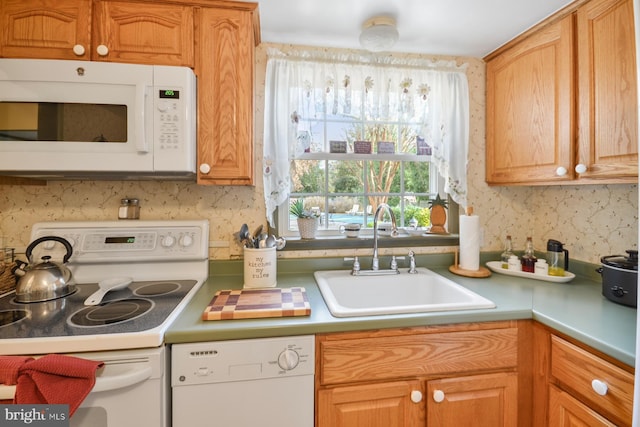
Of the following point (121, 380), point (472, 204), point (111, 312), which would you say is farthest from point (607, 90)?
point (111, 312)

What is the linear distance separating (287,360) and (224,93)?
3.66 ft

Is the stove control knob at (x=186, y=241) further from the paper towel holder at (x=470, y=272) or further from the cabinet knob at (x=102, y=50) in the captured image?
the paper towel holder at (x=470, y=272)

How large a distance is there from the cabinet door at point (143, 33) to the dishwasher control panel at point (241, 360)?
115 centimetres

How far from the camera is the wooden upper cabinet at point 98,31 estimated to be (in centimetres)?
120

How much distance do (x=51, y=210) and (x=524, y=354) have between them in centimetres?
225

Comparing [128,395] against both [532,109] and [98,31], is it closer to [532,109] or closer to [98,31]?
[98,31]

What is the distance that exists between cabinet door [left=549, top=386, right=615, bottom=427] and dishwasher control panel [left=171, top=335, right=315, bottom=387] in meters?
0.88

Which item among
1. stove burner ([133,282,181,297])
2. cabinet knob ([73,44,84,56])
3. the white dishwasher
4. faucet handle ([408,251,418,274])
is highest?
cabinet knob ([73,44,84,56])

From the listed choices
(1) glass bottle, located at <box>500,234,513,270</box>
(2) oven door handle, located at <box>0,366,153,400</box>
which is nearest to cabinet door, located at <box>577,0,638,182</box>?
(1) glass bottle, located at <box>500,234,513,270</box>

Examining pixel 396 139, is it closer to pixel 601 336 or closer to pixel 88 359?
pixel 601 336

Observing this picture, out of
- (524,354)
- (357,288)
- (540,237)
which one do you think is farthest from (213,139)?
(540,237)

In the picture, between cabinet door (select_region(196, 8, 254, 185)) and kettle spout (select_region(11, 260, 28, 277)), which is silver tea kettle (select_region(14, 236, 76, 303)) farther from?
cabinet door (select_region(196, 8, 254, 185))

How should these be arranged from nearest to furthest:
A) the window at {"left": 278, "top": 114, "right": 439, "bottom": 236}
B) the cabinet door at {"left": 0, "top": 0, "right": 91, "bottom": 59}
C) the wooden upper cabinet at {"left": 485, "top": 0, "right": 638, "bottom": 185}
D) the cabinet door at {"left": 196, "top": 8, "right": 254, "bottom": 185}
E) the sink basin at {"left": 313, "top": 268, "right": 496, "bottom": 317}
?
the wooden upper cabinet at {"left": 485, "top": 0, "right": 638, "bottom": 185}
the cabinet door at {"left": 0, "top": 0, "right": 91, "bottom": 59}
the cabinet door at {"left": 196, "top": 8, "right": 254, "bottom": 185}
the sink basin at {"left": 313, "top": 268, "right": 496, "bottom": 317}
the window at {"left": 278, "top": 114, "right": 439, "bottom": 236}

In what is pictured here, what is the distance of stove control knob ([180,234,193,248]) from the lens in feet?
4.83
